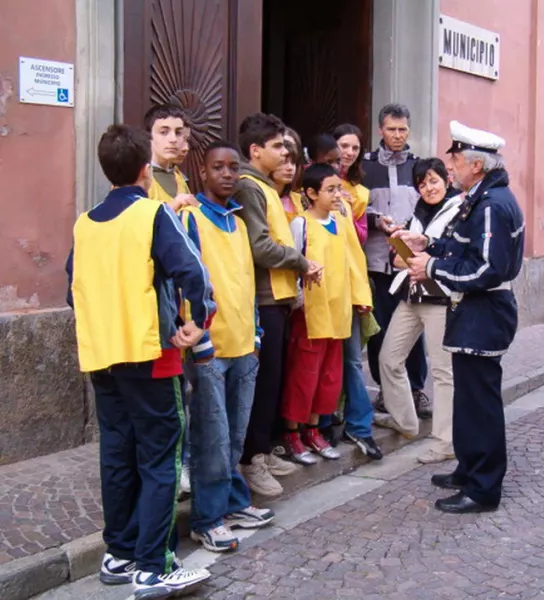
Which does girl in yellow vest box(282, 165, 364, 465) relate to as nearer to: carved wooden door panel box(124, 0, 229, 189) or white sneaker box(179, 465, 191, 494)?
white sneaker box(179, 465, 191, 494)

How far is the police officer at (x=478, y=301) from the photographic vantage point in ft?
14.8

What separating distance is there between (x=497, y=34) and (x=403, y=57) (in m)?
1.78

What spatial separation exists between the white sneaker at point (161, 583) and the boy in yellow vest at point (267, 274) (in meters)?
1.11

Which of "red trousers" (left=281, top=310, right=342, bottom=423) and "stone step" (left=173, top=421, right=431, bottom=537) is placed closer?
"stone step" (left=173, top=421, right=431, bottom=537)

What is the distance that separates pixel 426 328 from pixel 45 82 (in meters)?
2.71

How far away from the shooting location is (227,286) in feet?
13.4

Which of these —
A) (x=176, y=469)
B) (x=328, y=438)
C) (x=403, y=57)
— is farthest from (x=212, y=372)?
(x=403, y=57)

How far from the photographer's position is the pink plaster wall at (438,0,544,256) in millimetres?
9016

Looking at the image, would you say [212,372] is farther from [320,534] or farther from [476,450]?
[476,450]

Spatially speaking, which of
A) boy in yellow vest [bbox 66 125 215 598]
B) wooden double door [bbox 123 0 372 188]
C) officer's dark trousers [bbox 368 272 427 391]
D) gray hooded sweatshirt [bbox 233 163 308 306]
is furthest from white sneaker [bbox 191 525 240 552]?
wooden double door [bbox 123 0 372 188]

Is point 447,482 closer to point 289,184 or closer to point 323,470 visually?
point 323,470

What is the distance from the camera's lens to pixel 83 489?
185 inches

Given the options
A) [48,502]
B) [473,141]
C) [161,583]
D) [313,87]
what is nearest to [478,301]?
[473,141]

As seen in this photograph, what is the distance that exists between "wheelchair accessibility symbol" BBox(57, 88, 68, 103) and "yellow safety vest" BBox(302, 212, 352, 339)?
1.59 metres
